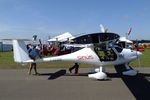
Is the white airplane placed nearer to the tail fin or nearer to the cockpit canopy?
the tail fin

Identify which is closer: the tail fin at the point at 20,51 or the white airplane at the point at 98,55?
the white airplane at the point at 98,55

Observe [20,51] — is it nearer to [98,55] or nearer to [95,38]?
[98,55]

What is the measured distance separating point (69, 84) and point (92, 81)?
1510mm

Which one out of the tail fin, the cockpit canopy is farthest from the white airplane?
the cockpit canopy

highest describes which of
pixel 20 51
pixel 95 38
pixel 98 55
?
pixel 95 38

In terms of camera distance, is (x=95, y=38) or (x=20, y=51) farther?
(x=20, y=51)

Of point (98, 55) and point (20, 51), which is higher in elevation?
point (20, 51)

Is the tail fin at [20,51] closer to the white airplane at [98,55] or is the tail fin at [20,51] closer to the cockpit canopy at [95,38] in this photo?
the white airplane at [98,55]

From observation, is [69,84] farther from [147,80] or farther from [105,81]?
[147,80]

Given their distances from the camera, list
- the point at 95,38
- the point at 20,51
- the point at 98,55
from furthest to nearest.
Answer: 1. the point at 20,51
2. the point at 98,55
3. the point at 95,38

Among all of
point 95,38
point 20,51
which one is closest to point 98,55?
point 95,38

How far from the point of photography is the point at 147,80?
1524cm

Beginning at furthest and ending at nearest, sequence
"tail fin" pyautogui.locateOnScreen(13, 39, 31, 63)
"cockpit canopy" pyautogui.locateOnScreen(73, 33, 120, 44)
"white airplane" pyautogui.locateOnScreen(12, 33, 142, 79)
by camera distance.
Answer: "tail fin" pyautogui.locateOnScreen(13, 39, 31, 63), "white airplane" pyautogui.locateOnScreen(12, 33, 142, 79), "cockpit canopy" pyautogui.locateOnScreen(73, 33, 120, 44)

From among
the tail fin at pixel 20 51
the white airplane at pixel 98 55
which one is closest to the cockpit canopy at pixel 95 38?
the white airplane at pixel 98 55
